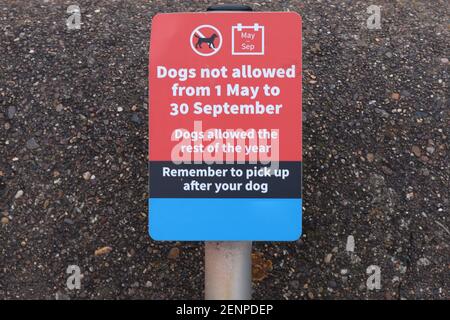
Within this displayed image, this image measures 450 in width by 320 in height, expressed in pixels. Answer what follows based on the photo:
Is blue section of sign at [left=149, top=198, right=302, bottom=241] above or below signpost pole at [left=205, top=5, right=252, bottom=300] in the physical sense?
above

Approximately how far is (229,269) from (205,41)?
36.3 inches

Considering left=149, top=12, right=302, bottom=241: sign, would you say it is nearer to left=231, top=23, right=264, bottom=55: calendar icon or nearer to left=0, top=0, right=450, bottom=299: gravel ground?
left=231, top=23, right=264, bottom=55: calendar icon

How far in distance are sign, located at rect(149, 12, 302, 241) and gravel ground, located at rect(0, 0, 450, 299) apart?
0.79 m

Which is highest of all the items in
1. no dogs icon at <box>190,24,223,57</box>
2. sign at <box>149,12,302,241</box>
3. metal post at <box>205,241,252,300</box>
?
no dogs icon at <box>190,24,223,57</box>

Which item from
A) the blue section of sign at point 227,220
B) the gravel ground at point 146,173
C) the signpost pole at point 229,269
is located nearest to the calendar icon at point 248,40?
the blue section of sign at point 227,220

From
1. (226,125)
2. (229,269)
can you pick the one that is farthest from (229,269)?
(226,125)

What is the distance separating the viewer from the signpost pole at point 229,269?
84.9 inches

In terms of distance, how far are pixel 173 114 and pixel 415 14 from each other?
2.26 metres

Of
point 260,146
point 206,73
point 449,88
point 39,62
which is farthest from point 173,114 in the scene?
point 449,88

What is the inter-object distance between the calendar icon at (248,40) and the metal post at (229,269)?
0.77 metres

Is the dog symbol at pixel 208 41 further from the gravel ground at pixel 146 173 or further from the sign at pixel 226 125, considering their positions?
the gravel ground at pixel 146 173

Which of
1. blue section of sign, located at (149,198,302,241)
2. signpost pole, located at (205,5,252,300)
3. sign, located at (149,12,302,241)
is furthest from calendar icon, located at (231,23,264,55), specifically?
signpost pole, located at (205,5,252,300)

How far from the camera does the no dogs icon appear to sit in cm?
202

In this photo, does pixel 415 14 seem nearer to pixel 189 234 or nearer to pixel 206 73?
pixel 206 73
